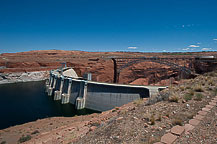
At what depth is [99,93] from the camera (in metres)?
25.9

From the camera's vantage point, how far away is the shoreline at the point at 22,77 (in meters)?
55.7

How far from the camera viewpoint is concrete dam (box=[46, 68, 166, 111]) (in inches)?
901

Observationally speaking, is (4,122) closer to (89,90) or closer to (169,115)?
(89,90)

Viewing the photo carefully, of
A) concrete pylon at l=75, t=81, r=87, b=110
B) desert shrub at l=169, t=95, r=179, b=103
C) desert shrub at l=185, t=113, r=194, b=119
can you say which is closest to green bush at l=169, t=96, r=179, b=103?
desert shrub at l=169, t=95, r=179, b=103

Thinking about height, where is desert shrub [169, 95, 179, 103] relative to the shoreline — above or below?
above

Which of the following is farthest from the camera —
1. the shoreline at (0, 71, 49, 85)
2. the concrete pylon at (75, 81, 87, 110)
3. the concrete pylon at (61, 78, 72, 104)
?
the shoreline at (0, 71, 49, 85)

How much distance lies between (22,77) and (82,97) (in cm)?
4410

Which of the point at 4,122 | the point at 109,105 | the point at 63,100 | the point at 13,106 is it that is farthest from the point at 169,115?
the point at 13,106

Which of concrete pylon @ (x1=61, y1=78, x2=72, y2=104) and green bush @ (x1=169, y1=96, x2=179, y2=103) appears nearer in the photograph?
green bush @ (x1=169, y1=96, x2=179, y2=103)

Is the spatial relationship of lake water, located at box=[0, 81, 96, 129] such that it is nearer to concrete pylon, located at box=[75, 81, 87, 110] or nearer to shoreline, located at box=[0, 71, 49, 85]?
concrete pylon, located at box=[75, 81, 87, 110]

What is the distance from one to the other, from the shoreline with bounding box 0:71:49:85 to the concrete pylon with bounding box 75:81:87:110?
136 feet

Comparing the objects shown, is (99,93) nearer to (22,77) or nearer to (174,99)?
(174,99)

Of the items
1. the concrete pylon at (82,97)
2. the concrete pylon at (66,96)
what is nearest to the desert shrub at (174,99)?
the concrete pylon at (82,97)

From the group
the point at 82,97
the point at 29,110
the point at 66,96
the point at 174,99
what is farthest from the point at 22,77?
the point at 174,99
